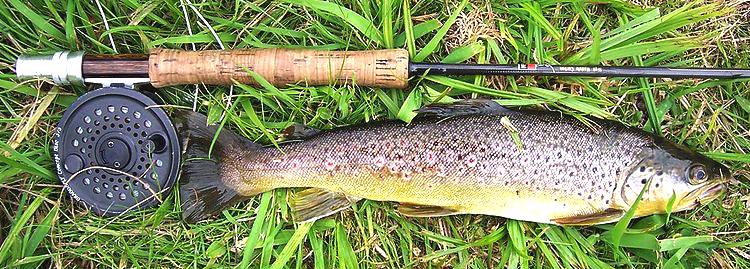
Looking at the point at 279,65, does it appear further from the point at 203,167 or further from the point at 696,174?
the point at 696,174

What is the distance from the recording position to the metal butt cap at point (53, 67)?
2.51m

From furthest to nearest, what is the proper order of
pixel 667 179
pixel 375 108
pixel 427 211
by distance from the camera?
pixel 375 108, pixel 427 211, pixel 667 179

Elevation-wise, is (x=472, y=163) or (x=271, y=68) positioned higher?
(x=271, y=68)

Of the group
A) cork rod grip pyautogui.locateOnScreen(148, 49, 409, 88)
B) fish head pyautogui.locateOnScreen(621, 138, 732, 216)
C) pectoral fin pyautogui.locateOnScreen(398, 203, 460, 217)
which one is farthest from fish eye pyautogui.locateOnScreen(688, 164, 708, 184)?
cork rod grip pyautogui.locateOnScreen(148, 49, 409, 88)

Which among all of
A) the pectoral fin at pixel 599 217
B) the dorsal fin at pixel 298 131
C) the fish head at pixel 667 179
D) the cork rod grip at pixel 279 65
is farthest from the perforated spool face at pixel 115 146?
the fish head at pixel 667 179

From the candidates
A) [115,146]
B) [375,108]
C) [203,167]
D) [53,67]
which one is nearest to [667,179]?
[375,108]

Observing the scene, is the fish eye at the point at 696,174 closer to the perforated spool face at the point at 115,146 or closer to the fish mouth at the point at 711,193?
the fish mouth at the point at 711,193

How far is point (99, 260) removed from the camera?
269 centimetres

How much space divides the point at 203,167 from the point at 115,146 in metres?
0.36

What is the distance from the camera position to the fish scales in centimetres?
251

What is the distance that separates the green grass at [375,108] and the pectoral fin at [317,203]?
0.08 m

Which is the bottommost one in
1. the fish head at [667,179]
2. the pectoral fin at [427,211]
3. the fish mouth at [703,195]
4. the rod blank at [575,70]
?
the pectoral fin at [427,211]

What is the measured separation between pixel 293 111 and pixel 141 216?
0.77 meters

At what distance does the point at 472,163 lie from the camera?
2527 millimetres
